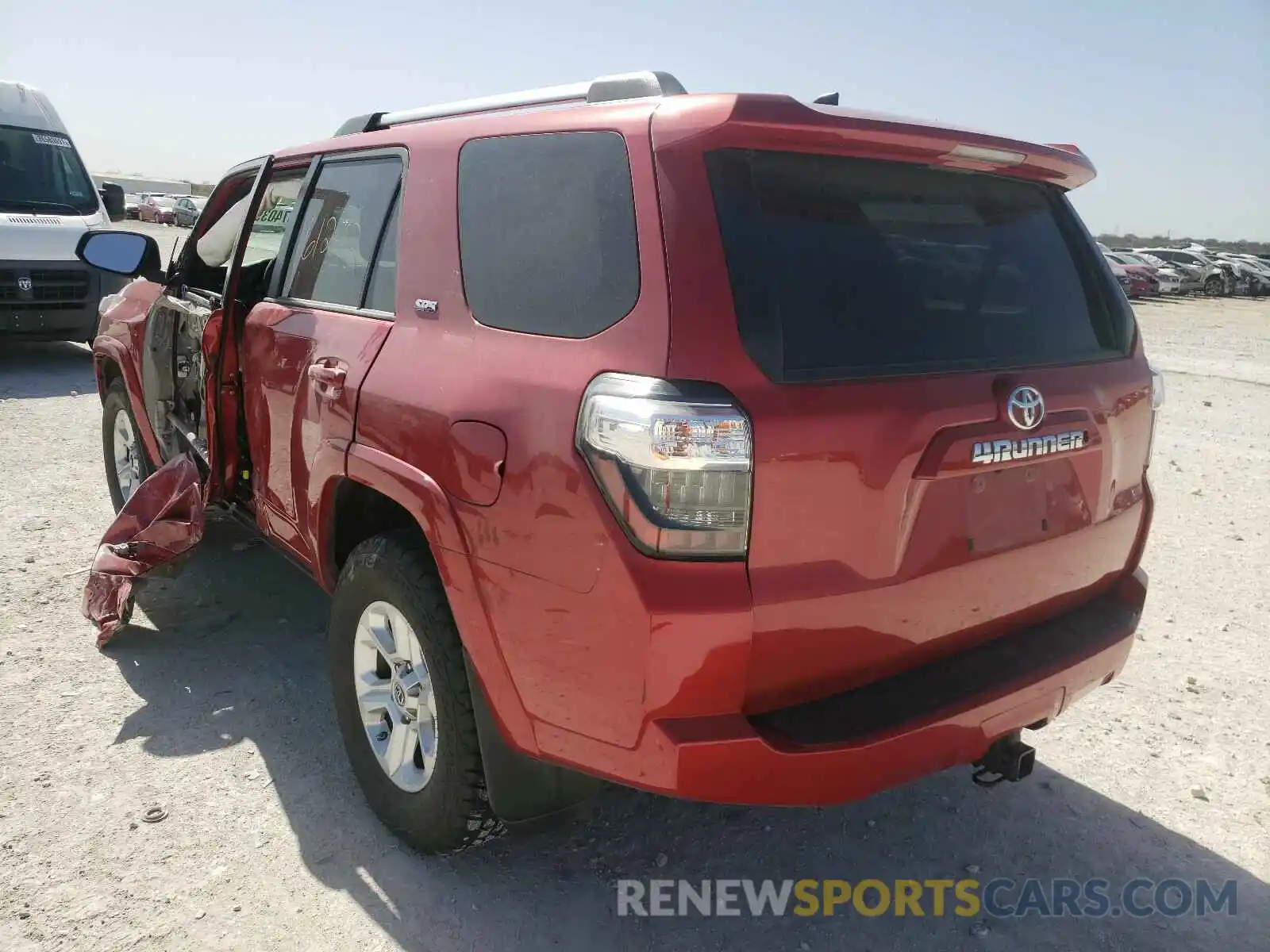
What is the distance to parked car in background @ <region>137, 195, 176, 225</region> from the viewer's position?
47594 mm

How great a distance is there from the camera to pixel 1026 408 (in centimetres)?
217

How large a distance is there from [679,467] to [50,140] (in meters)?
10.9

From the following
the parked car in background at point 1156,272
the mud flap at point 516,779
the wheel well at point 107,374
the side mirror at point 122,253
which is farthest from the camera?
the parked car in background at point 1156,272

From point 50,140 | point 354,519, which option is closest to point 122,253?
point 354,519

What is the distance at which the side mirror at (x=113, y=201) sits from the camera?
416 inches

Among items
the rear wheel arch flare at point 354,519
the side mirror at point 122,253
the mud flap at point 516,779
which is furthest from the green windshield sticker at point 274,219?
the mud flap at point 516,779

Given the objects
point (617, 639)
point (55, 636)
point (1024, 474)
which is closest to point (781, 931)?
point (617, 639)

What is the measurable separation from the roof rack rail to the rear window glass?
1.18 ft

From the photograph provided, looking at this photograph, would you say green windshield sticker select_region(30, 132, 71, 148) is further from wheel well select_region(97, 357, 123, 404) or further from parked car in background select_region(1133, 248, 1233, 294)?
parked car in background select_region(1133, 248, 1233, 294)

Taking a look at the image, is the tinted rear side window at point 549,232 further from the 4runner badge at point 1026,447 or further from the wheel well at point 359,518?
the 4runner badge at point 1026,447

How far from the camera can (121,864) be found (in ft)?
8.50

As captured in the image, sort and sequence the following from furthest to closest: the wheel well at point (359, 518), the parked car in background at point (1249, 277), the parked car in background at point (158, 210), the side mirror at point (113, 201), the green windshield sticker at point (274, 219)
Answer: the parked car in background at point (158, 210), the parked car in background at point (1249, 277), the side mirror at point (113, 201), the green windshield sticker at point (274, 219), the wheel well at point (359, 518)

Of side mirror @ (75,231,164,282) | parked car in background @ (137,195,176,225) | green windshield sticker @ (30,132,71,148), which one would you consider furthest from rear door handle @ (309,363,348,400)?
parked car in background @ (137,195,176,225)

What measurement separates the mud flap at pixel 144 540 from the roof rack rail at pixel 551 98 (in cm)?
157
